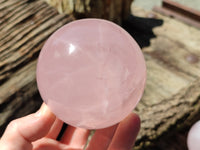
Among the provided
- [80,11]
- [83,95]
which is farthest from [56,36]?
[80,11]

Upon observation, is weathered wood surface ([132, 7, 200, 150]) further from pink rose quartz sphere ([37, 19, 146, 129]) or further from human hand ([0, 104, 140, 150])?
pink rose quartz sphere ([37, 19, 146, 129])

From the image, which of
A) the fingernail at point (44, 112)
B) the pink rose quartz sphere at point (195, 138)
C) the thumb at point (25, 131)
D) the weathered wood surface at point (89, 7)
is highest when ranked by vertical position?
the weathered wood surface at point (89, 7)

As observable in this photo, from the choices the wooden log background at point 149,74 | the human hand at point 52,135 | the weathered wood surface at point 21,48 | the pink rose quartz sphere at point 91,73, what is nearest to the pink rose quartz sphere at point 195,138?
the wooden log background at point 149,74

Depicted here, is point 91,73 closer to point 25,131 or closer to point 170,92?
point 25,131

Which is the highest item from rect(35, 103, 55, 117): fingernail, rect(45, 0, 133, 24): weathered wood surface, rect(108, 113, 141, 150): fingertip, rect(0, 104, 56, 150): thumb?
rect(45, 0, 133, 24): weathered wood surface

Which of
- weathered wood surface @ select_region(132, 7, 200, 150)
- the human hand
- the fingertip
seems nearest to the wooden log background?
weathered wood surface @ select_region(132, 7, 200, 150)

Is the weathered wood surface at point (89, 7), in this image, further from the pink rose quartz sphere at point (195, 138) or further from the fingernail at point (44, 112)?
the pink rose quartz sphere at point (195, 138)

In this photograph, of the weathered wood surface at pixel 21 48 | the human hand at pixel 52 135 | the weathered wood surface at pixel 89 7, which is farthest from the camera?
the weathered wood surface at pixel 89 7

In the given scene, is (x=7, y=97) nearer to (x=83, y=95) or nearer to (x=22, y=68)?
(x=22, y=68)
